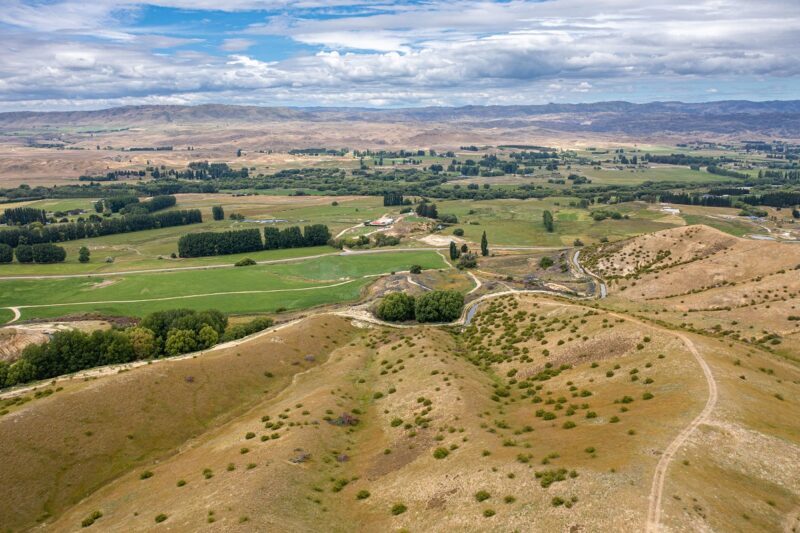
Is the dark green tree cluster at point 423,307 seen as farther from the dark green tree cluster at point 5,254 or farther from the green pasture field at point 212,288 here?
the dark green tree cluster at point 5,254

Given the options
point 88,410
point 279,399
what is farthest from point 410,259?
point 88,410

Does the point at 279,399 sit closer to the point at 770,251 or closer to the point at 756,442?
the point at 756,442

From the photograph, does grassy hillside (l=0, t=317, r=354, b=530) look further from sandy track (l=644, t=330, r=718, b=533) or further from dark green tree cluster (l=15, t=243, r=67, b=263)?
dark green tree cluster (l=15, t=243, r=67, b=263)

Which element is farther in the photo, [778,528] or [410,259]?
[410,259]

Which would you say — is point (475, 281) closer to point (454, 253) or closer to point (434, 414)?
point (454, 253)

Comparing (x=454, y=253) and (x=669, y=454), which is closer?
(x=669, y=454)

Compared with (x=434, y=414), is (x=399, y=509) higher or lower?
higher

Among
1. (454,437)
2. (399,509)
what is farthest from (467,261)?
(399,509)
